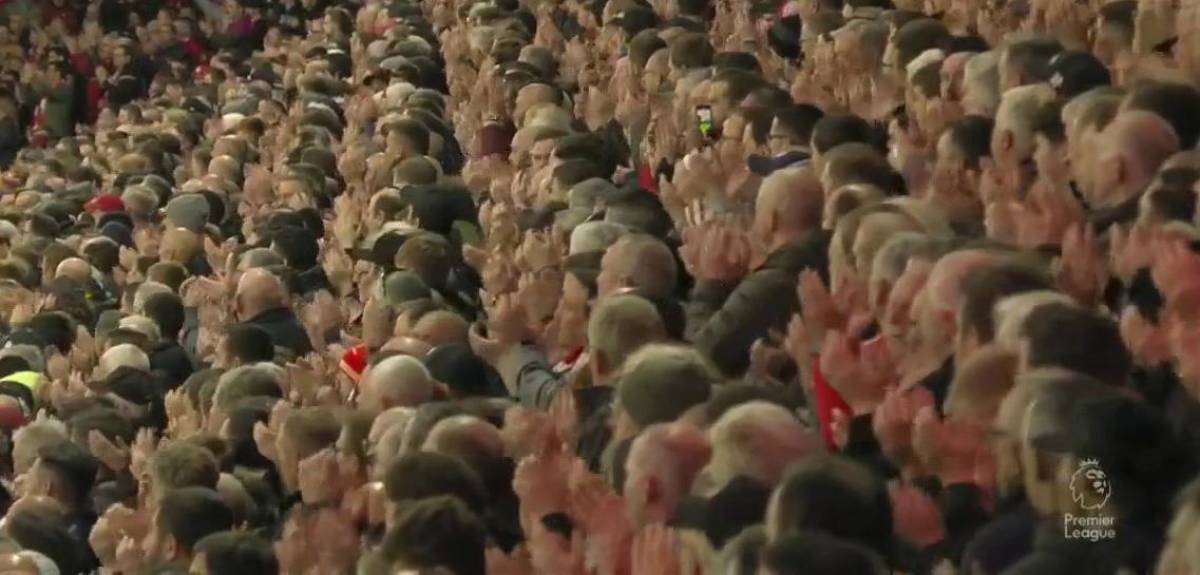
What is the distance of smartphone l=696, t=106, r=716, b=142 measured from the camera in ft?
12.7

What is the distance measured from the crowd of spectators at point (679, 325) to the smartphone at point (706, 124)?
0.04 feet

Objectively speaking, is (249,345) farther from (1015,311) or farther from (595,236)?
(1015,311)

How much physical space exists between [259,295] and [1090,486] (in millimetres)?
2520

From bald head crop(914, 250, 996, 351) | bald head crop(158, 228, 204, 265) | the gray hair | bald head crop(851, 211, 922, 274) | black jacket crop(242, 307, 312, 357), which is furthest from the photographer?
bald head crop(158, 228, 204, 265)

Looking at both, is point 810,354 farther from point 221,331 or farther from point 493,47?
point 493,47

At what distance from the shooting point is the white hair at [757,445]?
209 cm

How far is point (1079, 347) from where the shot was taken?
79.9 inches

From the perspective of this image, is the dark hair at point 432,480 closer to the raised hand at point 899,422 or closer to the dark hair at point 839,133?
the raised hand at point 899,422

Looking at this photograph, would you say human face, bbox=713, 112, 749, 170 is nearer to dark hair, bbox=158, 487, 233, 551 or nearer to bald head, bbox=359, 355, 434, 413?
bald head, bbox=359, 355, 434, 413

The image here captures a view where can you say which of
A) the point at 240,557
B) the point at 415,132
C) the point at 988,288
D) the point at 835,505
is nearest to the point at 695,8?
the point at 415,132

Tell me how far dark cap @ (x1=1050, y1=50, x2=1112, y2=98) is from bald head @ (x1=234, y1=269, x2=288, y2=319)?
1884 mm

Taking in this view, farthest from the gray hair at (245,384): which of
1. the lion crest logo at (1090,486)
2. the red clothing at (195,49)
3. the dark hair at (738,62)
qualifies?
the red clothing at (195,49)

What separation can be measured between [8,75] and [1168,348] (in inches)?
309

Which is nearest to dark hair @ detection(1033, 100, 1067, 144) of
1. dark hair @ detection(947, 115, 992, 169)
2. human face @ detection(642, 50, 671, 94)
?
dark hair @ detection(947, 115, 992, 169)
